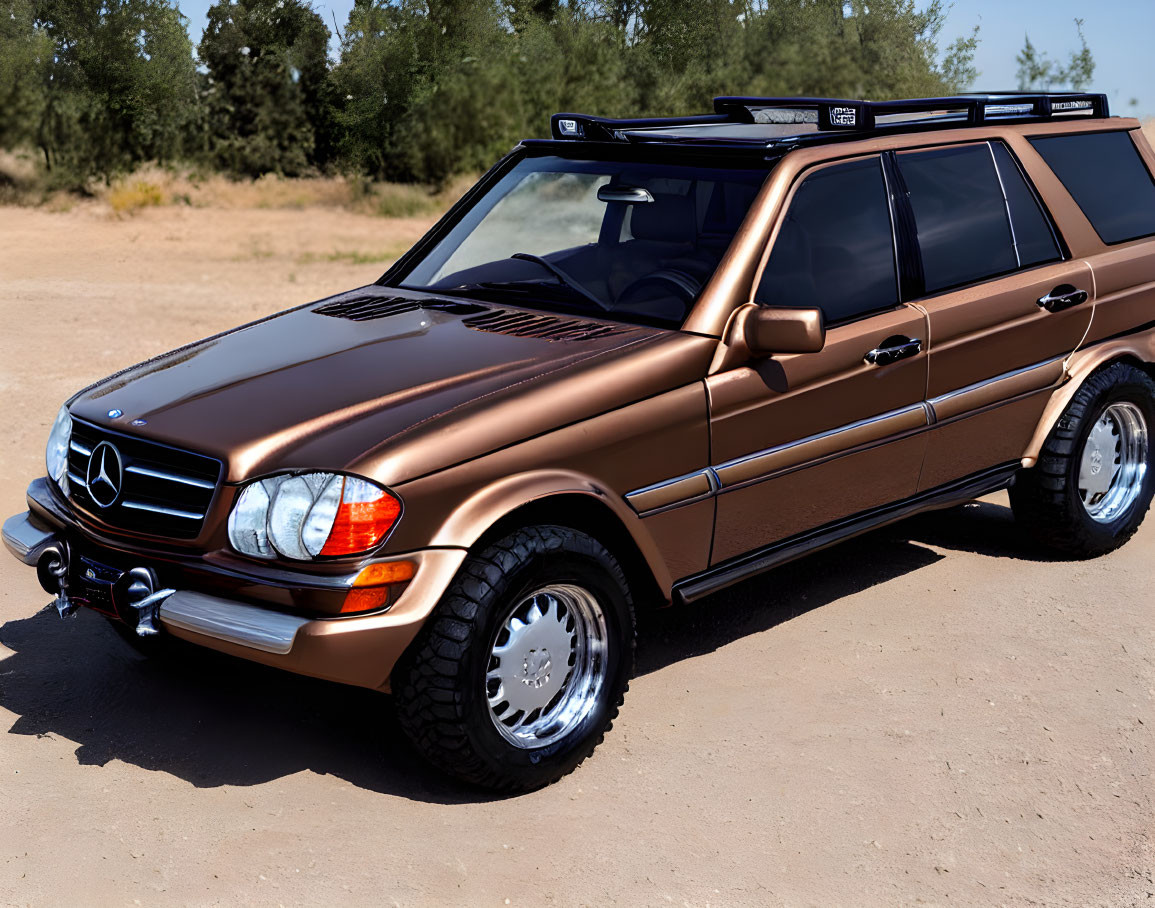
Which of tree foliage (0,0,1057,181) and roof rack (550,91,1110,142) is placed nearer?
roof rack (550,91,1110,142)

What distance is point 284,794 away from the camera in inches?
157

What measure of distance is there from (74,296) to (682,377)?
38.7ft

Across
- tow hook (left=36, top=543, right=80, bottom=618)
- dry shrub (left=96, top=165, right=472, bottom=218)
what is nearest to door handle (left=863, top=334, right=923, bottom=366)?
tow hook (left=36, top=543, right=80, bottom=618)

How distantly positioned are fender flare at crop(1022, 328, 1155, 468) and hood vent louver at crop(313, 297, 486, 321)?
241cm

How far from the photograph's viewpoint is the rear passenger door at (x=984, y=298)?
509 centimetres

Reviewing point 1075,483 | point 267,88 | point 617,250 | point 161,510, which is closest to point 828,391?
point 617,250

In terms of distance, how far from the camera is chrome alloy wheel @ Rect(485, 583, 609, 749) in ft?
13.0

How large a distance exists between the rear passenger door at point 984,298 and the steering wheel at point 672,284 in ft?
3.23

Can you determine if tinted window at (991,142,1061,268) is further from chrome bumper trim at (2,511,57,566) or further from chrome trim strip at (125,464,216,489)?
chrome bumper trim at (2,511,57,566)

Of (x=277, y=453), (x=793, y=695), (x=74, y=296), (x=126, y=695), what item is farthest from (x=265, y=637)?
(x=74, y=296)

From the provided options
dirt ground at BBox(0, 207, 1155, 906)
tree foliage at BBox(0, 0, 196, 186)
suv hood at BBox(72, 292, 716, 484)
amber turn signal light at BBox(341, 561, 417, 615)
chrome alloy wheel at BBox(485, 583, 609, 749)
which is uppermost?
tree foliage at BBox(0, 0, 196, 186)

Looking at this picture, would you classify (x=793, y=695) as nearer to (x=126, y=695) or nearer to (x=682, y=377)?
(x=682, y=377)

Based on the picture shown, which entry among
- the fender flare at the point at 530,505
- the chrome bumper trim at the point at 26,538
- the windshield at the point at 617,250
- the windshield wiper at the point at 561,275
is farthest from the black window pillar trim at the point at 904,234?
the chrome bumper trim at the point at 26,538

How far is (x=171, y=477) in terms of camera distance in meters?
3.84
